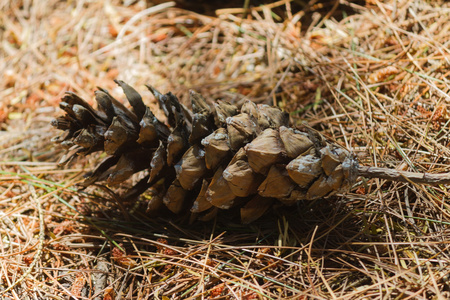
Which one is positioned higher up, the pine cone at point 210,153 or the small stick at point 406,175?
the pine cone at point 210,153

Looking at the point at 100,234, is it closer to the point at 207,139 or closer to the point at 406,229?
the point at 207,139

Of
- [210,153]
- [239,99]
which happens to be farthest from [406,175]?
[239,99]

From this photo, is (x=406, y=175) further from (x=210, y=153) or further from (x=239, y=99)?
(x=239, y=99)

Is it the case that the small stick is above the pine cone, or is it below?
below
